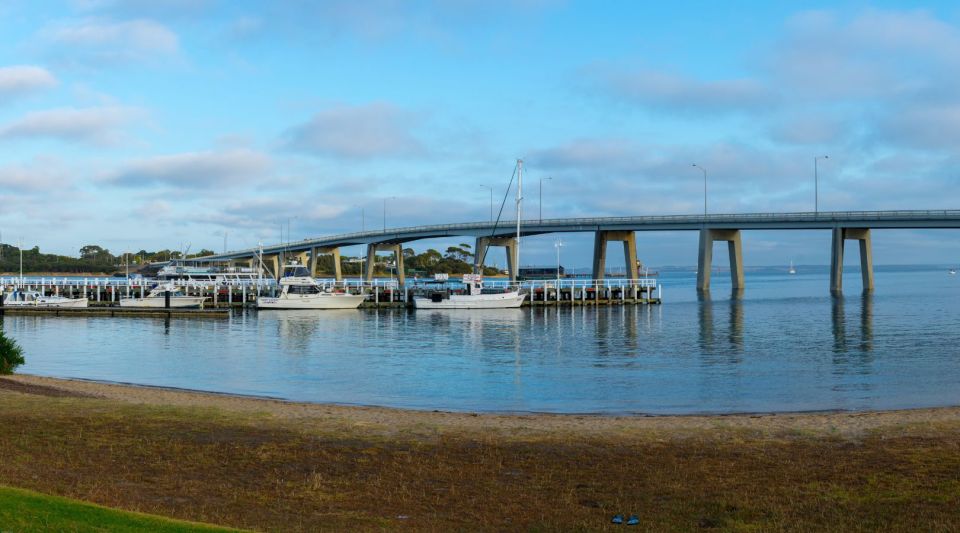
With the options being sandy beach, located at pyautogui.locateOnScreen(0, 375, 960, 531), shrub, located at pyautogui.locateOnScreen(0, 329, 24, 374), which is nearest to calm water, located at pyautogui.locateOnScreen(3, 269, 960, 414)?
shrub, located at pyautogui.locateOnScreen(0, 329, 24, 374)

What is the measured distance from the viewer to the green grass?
868 cm

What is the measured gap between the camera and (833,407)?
24484 millimetres

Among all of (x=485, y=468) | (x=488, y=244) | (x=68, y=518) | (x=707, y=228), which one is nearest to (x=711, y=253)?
(x=707, y=228)

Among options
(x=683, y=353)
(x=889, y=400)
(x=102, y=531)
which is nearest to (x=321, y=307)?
(x=683, y=353)

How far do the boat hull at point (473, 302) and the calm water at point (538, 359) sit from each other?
1033 centimetres

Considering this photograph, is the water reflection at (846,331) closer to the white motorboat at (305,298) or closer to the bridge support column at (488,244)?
the white motorboat at (305,298)

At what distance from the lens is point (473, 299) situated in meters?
83.8

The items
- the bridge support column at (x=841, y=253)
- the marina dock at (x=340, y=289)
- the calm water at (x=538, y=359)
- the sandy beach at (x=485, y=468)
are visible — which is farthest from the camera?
the bridge support column at (x=841, y=253)

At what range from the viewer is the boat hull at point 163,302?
82.6m

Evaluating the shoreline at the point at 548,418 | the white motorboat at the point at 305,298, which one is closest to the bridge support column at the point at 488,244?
the white motorboat at the point at 305,298

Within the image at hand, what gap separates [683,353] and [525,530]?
3268cm

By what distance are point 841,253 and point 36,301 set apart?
9694cm

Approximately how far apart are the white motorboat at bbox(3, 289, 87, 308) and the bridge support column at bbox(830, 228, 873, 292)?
9239 centimetres

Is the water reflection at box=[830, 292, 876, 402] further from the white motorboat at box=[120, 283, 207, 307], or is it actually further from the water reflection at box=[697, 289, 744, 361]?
the white motorboat at box=[120, 283, 207, 307]
